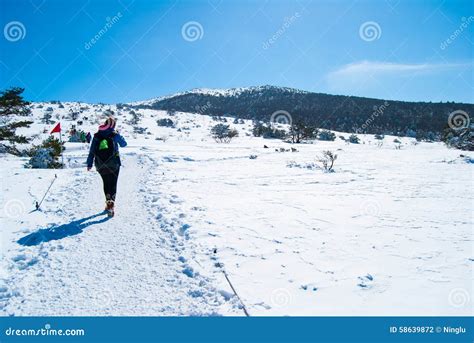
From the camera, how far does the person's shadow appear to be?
5402 mm

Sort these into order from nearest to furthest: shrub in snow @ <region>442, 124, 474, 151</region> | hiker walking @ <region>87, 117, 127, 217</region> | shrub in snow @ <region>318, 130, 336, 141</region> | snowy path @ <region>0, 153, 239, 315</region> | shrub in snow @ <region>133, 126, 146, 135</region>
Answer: snowy path @ <region>0, 153, 239, 315</region>, hiker walking @ <region>87, 117, 127, 217</region>, shrub in snow @ <region>442, 124, 474, 151</region>, shrub in snow @ <region>133, 126, 146, 135</region>, shrub in snow @ <region>318, 130, 336, 141</region>

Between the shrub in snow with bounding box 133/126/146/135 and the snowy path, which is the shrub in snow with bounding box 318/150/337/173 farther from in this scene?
the shrub in snow with bounding box 133/126/146/135

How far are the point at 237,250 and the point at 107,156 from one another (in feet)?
11.9

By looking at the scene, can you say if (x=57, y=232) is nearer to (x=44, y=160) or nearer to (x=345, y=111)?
(x=44, y=160)

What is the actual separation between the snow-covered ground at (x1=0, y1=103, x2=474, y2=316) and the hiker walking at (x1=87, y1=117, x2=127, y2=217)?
58 cm

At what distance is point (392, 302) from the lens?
11.9 ft

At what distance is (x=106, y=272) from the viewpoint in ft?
14.2

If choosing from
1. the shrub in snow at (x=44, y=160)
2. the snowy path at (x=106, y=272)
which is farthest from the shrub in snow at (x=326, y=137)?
the snowy path at (x=106, y=272)

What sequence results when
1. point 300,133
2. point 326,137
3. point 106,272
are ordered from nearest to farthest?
point 106,272 < point 300,133 < point 326,137

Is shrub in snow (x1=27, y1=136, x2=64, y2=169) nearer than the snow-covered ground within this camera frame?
No

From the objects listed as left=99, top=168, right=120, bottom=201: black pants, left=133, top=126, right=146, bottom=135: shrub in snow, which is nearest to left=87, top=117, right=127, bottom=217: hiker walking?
left=99, top=168, right=120, bottom=201: black pants

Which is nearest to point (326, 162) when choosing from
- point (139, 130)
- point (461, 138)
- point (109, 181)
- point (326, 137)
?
point (109, 181)

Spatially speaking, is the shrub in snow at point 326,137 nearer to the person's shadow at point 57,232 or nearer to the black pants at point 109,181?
the black pants at point 109,181
